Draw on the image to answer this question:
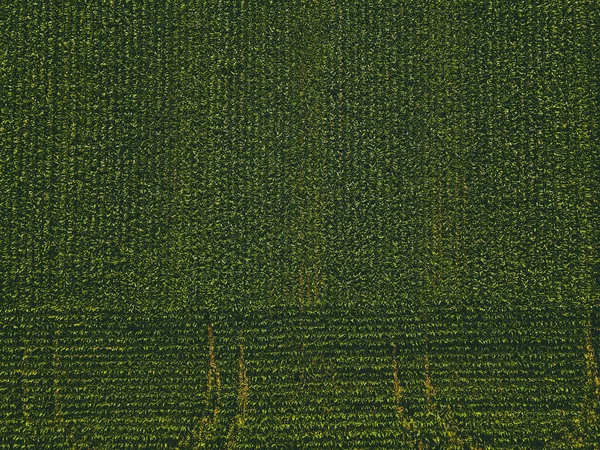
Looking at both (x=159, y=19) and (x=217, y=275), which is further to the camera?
(x=159, y=19)

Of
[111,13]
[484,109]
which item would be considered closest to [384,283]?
[484,109]

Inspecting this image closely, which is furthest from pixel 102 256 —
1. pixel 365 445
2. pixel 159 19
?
pixel 365 445

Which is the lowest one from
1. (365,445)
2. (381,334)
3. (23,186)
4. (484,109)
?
(365,445)

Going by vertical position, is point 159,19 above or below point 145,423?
above

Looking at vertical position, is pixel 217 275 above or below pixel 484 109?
below

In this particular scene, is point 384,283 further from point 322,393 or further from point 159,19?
point 159,19

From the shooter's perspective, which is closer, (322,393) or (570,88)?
(322,393)

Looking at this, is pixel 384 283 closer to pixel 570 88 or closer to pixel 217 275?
pixel 217 275
